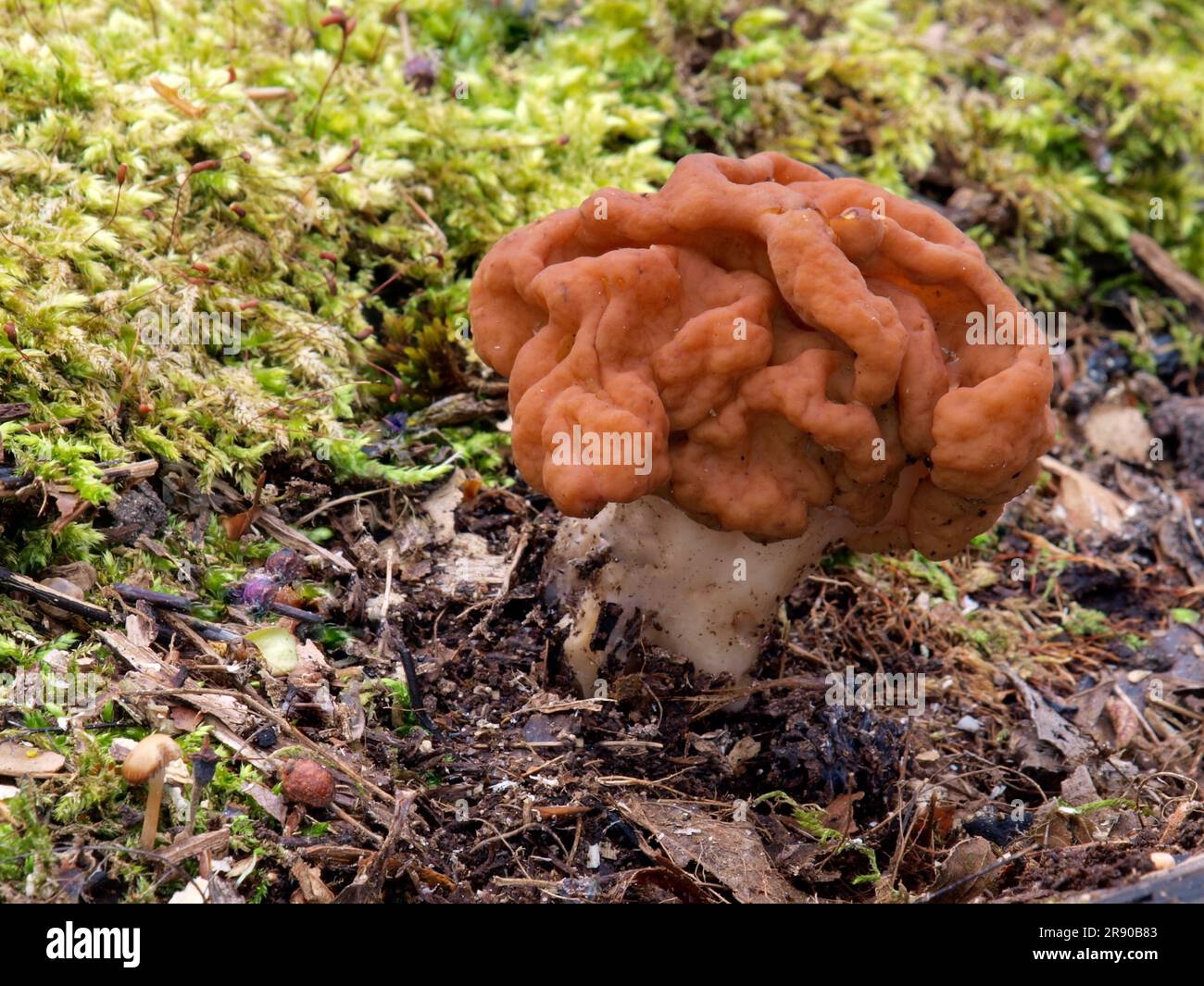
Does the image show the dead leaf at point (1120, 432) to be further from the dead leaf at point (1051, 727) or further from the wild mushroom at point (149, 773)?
the wild mushroom at point (149, 773)

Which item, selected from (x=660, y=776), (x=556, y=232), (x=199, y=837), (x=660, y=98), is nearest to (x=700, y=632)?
(x=660, y=776)

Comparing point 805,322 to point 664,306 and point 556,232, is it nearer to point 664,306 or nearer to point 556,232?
point 664,306

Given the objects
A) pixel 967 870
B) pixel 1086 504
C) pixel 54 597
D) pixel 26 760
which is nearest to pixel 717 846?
pixel 967 870

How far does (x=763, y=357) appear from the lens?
137 inches

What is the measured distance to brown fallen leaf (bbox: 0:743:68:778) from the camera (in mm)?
2986

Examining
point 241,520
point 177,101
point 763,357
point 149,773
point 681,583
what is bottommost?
point 149,773

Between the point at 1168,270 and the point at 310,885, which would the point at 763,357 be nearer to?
the point at 310,885

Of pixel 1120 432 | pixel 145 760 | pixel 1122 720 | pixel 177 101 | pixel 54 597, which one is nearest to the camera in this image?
pixel 145 760

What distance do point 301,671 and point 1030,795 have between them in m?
2.90

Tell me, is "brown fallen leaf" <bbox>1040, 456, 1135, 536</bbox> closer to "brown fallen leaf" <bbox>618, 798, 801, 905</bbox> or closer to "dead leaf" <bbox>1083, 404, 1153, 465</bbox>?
"dead leaf" <bbox>1083, 404, 1153, 465</bbox>

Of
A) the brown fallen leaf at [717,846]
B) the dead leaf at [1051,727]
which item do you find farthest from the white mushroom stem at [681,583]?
the dead leaf at [1051,727]

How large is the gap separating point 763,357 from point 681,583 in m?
1.04

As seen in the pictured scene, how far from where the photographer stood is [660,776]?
12.5 feet
